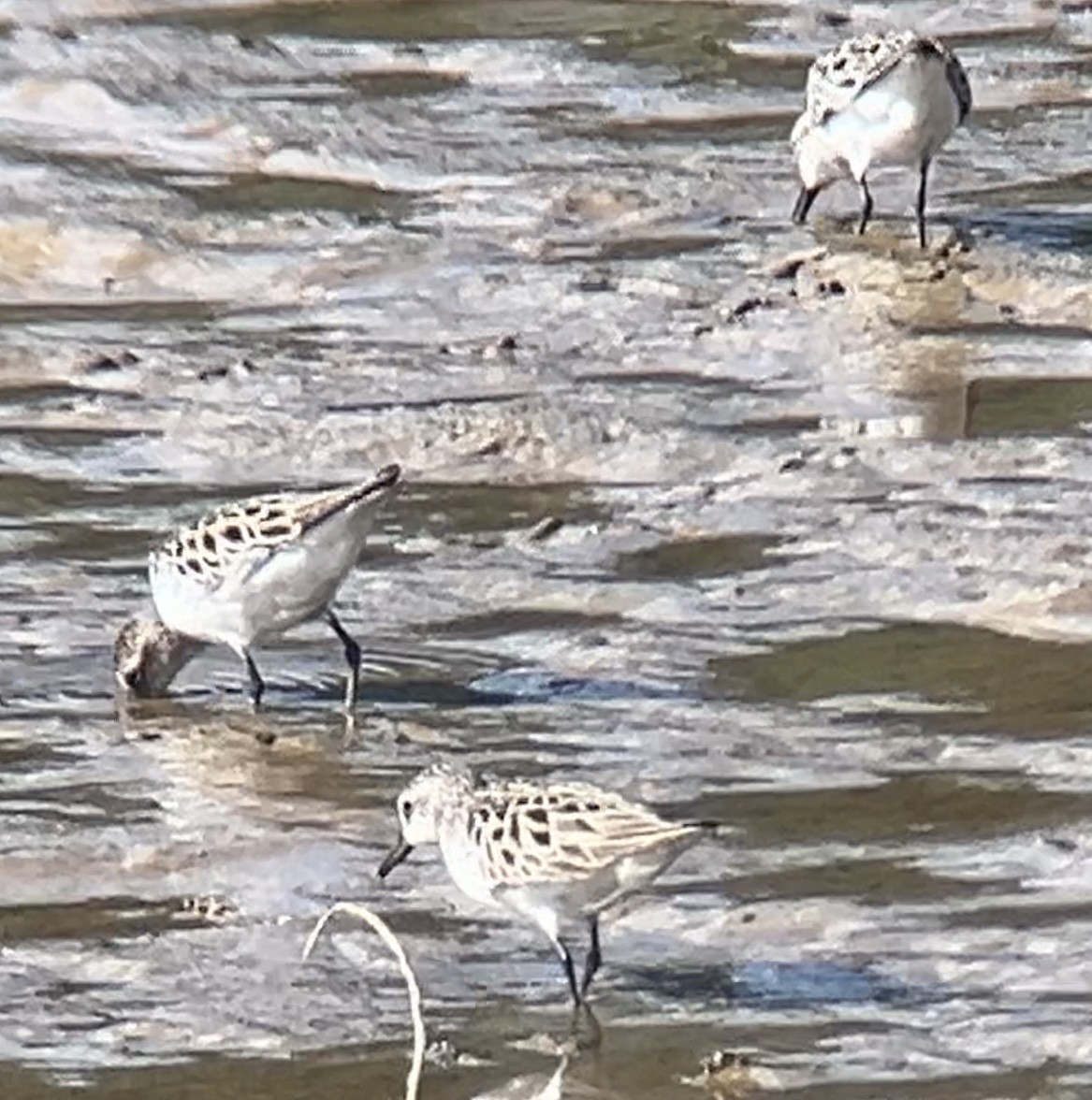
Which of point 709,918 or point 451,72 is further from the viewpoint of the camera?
point 451,72

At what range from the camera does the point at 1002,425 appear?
1137 centimetres

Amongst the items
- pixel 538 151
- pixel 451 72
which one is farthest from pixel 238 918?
pixel 451 72

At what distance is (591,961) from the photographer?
24.6 ft

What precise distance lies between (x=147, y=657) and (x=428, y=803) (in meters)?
1.84

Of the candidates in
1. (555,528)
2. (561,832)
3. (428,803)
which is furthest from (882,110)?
(561,832)

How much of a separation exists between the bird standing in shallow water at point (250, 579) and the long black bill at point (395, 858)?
1.28 metres

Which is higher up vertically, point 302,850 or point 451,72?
point 451,72

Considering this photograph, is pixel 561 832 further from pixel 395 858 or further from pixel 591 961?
pixel 395 858

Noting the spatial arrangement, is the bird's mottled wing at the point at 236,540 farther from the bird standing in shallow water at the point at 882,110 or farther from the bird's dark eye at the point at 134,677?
the bird standing in shallow water at the point at 882,110

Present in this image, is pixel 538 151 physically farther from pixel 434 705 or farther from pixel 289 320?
pixel 434 705

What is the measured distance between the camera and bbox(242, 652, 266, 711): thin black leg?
9641mm

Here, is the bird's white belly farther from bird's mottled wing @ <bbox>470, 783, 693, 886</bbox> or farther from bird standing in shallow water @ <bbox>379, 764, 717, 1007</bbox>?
bird's mottled wing @ <bbox>470, 783, 693, 886</bbox>

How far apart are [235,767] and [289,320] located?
4.04 metres

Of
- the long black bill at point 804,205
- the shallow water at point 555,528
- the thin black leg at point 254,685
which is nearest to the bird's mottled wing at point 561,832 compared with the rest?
the shallow water at point 555,528
